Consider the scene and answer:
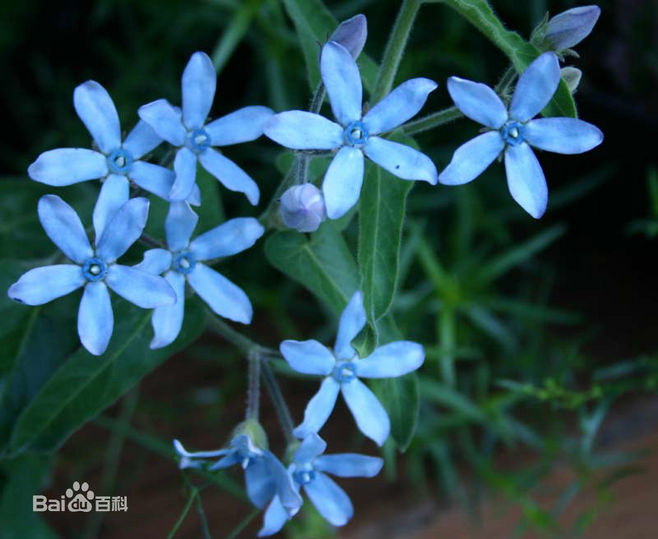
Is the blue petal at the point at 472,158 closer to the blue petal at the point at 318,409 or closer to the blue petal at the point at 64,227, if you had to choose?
the blue petal at the point at 318,409

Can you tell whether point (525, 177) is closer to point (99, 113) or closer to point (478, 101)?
point (478, 101)

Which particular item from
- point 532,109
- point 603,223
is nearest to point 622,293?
point 603,223

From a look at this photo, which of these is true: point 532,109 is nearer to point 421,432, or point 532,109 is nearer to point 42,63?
point 421,432

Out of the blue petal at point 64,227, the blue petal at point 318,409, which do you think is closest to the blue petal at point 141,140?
the blue petal at point 64,227

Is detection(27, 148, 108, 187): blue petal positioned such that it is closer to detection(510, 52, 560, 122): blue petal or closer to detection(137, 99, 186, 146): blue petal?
detection(137, 99, 186, 146): blue petal

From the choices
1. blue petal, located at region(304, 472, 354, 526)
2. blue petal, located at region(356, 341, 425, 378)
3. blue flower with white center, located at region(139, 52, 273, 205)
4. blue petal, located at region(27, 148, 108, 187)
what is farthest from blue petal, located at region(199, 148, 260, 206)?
blue petal, located at region(304, 472, 354, 526)
